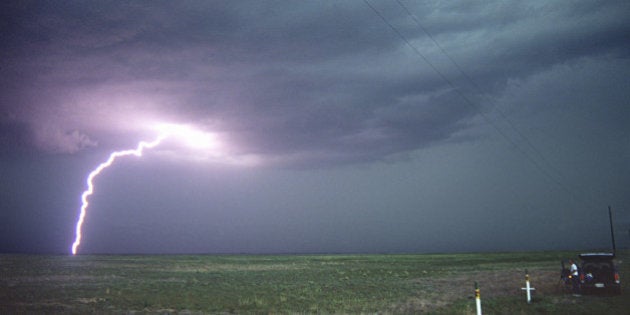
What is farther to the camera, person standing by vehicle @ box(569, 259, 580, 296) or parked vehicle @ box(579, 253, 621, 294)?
person standing by vehicle @ box(569, 259, 580, 296)

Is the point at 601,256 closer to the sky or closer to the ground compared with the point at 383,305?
closer to the sky

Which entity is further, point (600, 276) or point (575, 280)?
point (575, 280)

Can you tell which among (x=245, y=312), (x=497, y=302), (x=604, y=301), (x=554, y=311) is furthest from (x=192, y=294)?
(x=604, y=301)

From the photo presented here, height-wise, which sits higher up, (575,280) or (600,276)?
(600,276)

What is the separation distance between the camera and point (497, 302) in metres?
18.5

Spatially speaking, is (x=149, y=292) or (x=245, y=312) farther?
(x=149, y=292)

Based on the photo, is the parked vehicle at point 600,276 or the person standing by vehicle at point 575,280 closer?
the parked vehicle at point 600,276

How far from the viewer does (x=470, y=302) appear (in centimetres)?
1922

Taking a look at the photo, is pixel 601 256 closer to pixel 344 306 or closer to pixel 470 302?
pixel 470 302

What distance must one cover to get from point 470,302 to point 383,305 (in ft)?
13.6

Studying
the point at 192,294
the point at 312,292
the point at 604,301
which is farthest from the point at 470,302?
the point at 192,294

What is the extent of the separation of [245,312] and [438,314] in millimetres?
8239

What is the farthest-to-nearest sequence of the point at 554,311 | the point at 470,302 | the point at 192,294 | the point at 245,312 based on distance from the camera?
the point at 192,294 → the point at 470,302 → the point at 245,312 → the point at 554,311

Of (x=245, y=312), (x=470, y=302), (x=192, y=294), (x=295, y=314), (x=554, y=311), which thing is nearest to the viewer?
(x=554, y=311)
